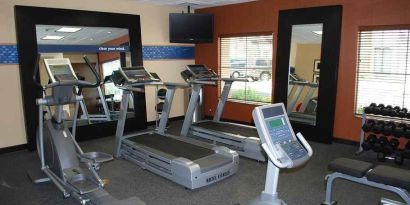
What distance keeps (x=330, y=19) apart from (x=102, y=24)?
382cm

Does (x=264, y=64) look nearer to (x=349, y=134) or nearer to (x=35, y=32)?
(x=349, y=134)

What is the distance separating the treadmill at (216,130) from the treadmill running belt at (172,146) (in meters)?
0.66

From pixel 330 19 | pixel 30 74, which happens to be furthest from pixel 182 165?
pixel 330 19

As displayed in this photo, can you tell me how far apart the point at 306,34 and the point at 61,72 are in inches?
152

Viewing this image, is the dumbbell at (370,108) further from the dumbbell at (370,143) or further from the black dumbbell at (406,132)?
the black dumbbell at (406,132)

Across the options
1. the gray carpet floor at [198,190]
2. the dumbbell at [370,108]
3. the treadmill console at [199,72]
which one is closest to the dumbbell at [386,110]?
the dumbbell at [370,108]

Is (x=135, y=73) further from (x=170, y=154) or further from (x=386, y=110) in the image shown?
(x=386, y=110)

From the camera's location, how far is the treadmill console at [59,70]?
11.8 ft

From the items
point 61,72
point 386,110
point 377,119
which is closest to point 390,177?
point 386,110

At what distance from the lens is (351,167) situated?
290cm

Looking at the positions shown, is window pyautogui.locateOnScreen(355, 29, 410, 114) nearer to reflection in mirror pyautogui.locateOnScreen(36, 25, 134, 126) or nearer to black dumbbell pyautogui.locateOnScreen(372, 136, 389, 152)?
black dumbbell pyautogui.locateOnScreen(372, 136, 389, 152)

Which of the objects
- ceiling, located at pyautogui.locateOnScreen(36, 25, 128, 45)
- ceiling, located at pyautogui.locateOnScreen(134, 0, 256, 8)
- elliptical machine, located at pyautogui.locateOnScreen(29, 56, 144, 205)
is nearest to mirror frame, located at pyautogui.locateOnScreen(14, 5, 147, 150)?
ceiling, located at pyautogui.locateOnScreen(36, 25, 128, 45)

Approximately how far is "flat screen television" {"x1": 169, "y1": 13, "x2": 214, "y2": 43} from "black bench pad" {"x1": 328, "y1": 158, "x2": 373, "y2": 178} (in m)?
4.31

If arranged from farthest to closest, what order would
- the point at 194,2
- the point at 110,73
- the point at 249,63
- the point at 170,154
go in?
the point at 249,63 → the point at 194,2 → the point at 110,73 → the point at 170,154
